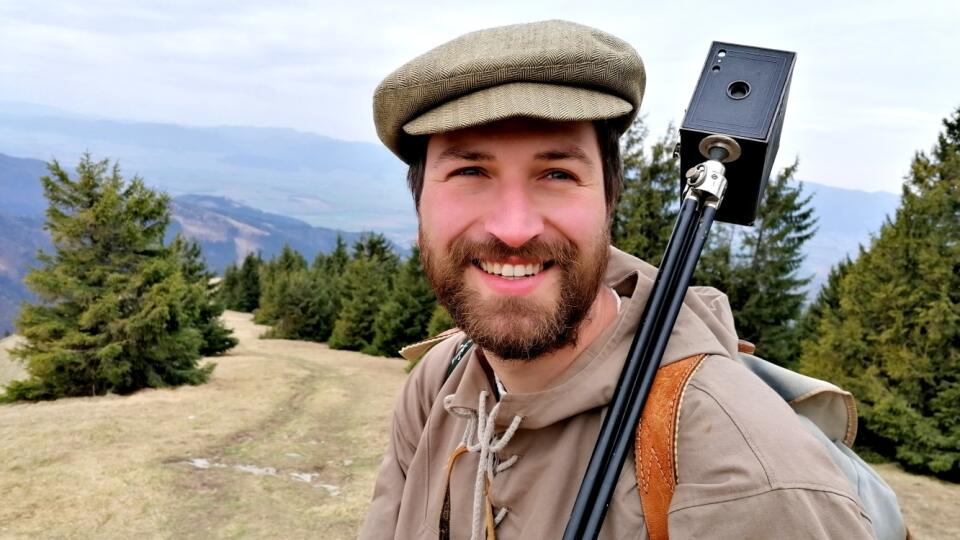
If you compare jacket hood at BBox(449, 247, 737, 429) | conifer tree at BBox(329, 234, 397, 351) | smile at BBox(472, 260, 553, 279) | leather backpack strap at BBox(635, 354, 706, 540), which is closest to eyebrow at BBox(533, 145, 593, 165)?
smile at BBox(472, 260, 553, 279)

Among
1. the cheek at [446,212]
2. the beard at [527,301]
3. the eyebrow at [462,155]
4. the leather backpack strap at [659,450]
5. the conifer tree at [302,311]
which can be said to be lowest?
the conifer tree at [302,311]

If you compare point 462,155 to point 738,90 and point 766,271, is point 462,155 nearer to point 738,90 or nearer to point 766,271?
point 738,90

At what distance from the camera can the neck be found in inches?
72.9

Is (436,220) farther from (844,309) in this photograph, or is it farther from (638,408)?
(844,309)

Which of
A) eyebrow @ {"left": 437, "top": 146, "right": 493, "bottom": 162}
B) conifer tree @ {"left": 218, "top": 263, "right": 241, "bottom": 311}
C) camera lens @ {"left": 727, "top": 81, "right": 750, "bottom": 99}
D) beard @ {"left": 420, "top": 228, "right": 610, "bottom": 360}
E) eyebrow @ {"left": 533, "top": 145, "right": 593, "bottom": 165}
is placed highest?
camera lens @ {"left": 727, "top": 81, "right": 750, "bottom": 99}

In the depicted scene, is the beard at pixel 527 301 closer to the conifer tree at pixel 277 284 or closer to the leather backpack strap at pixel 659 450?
the leather backpack strap at pixel 659 450

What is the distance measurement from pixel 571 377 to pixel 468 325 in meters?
0.31

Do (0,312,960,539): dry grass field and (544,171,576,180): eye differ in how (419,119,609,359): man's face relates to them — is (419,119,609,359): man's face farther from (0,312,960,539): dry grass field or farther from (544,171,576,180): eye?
(0,312,960,539): dry grass field

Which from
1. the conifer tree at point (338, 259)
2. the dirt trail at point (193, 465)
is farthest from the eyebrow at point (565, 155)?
the conifer tree at point (338, 259)

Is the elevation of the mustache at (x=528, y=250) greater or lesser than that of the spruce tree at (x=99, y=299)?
greater

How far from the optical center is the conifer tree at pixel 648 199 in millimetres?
19109

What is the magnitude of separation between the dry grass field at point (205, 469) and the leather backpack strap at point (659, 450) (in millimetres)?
6734

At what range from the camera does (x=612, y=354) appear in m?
1.67

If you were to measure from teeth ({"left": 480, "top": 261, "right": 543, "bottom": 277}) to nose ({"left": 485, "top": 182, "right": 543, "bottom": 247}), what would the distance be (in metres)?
0.07
